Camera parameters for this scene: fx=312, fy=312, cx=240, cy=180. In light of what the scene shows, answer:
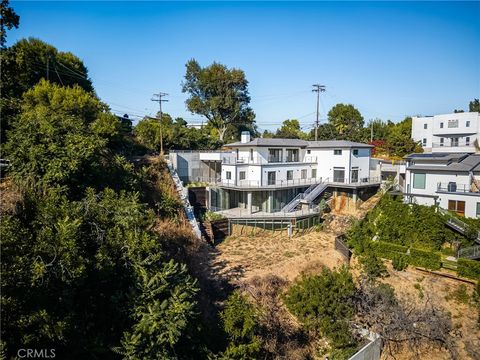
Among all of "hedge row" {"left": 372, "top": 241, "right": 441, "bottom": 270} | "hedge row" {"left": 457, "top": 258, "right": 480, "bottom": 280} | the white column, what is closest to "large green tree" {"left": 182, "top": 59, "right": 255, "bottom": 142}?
the white column

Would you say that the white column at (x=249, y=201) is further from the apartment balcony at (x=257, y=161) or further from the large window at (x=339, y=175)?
the large window at (x=339, y=175)

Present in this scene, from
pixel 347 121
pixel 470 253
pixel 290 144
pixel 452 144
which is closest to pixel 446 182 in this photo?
pixel 470 253

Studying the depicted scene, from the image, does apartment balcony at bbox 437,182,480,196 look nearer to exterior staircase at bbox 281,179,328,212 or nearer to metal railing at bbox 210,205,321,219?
exterior staircase at bbox 281,179,328,212

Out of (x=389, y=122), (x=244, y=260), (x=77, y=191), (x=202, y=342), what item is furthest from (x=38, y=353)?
(x=389, y=122)

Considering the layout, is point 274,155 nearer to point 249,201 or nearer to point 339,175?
point 249,201

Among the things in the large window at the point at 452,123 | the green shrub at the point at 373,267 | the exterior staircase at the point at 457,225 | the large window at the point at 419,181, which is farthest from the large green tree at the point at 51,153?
the large window at the point at 452,123

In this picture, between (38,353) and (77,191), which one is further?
(77,191)

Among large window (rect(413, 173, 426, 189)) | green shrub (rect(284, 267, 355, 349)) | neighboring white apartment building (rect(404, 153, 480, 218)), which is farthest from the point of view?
large window (rect(413, 173, 426, 189))

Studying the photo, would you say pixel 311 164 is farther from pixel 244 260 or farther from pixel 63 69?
pixel 63 69
